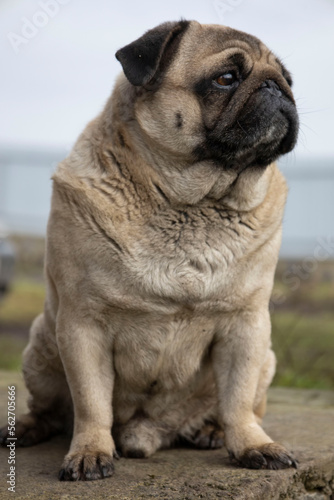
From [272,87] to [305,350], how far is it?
520cm

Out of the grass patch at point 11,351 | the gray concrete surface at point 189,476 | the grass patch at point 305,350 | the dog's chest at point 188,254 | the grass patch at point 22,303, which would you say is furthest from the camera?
the grass patch at point 22,303

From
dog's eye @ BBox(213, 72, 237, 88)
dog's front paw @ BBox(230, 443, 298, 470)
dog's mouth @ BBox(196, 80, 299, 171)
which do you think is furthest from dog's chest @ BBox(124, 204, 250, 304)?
dog's front paw @ BBox(230, 443, 298, 470)

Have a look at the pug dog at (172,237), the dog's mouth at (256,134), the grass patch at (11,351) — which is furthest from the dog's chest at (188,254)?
the grass patch at (11,351)

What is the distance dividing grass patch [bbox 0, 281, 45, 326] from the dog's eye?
7609 mm

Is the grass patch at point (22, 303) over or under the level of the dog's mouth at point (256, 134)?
under

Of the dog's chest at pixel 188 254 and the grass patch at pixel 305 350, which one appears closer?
the dog's chest at pixel 188 254

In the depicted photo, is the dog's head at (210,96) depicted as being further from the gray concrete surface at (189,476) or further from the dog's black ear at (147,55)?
the gray concrete surface at (189,476)

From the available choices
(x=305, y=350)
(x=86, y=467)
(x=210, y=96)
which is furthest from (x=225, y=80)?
(x=305, y=350)

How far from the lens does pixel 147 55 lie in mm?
3371

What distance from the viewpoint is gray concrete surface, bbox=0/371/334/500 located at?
2930 millimetres

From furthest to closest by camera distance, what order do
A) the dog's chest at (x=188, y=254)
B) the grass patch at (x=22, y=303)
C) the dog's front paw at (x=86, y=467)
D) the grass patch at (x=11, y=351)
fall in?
1. the grass patch at (x=22, y=303)
2. the grass patch at (x=11, y=351)
3. the dog's chest at (x=188, y=254)
4. the dog's front paw at (x=86, y=467)

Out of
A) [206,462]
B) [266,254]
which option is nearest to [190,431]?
[206,462]

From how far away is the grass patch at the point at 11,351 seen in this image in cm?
738

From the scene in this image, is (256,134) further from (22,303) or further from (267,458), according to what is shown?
(22,303)
